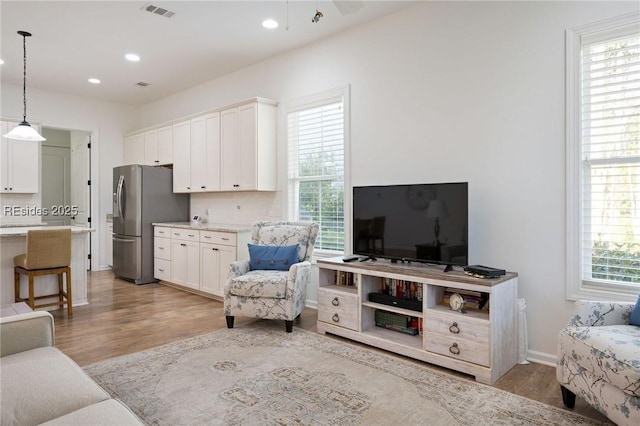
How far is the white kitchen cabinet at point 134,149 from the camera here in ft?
22.5

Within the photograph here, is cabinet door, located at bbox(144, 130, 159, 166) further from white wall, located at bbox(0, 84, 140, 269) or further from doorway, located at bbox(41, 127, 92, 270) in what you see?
doorway, located at bbox(41, 127, 92, 270)

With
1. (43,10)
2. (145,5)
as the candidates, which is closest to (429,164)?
(145,5)

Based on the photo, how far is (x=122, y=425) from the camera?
124 centimetres

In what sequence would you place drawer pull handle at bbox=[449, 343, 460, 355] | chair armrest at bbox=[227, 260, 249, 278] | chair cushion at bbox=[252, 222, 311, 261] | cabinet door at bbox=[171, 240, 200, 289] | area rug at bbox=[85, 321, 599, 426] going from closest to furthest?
area rug at bbox=[85, 321, 599, 426]
drawer pull handle at bbox=[449, 343, 460, 355]
chair armrest at bbox=[227, 260, 249, 278]
chair cushion at bbox=[252, 222, 311, 261]
cabinet door at bbox=[171, 240, 200, 289]

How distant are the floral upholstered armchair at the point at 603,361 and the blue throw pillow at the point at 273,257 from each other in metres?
2.34

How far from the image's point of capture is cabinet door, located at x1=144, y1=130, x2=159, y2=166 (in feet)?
21.4

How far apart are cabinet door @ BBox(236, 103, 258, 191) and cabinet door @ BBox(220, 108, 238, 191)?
0.09m

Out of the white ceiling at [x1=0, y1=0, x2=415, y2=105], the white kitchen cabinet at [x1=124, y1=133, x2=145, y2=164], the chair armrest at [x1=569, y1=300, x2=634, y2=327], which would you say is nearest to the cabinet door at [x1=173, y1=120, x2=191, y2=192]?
the white ceiling at [x1=0, y1=0, x2=415, y2=105]

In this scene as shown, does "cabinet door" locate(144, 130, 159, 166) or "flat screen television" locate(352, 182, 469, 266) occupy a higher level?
"cabinet door" locate(144, 130, 159, 166)

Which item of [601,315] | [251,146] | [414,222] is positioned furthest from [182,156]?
[601,315]

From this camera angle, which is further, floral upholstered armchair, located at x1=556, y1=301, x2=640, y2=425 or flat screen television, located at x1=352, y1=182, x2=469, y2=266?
flat screen television, located at x1=352, y1=182, x2=469, y2=266

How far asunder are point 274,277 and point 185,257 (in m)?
2.21

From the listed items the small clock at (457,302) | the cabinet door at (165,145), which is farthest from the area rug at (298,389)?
the cabinet door at (165,145)

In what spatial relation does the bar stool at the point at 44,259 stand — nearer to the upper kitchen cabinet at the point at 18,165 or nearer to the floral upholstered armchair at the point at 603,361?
the upper kitchen cabinet at the point at 18,165
